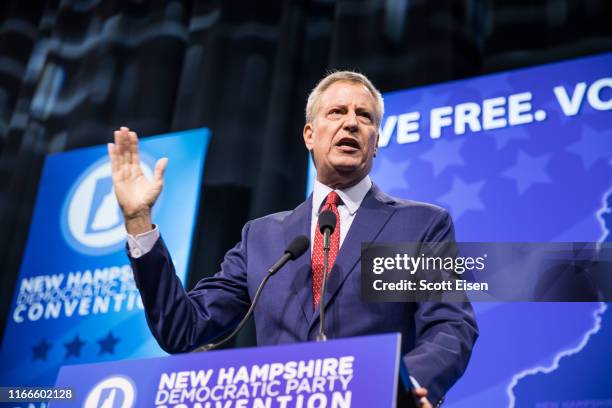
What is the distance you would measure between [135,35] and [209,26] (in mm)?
542

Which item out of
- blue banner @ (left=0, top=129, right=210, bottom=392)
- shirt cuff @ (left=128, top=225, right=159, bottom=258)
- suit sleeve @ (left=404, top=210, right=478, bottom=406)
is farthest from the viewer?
blue banner @ (left=0, top=129, right=210, bottom=392)

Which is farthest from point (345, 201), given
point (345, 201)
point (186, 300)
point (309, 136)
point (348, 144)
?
point (186, 300)

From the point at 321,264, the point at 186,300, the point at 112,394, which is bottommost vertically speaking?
the point at 112,394

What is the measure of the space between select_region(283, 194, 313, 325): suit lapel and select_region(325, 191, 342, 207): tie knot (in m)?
A: 0.05

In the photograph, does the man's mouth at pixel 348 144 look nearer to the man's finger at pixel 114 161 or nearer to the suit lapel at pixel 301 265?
the suit lapel at pixel 301 265

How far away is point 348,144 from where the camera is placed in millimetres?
1996

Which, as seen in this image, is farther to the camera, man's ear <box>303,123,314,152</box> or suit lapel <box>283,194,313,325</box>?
man's ear <box>303,123,314,152</box>

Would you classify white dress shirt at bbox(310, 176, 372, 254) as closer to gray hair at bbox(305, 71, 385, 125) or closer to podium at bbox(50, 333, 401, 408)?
gray hair at bbox(305, 71, 385, 125)

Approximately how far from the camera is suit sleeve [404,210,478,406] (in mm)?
1372

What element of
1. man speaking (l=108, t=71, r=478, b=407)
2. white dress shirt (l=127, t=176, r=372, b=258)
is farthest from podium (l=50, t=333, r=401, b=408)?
white dress shirt (l=127, t=176, r=372, b=258)

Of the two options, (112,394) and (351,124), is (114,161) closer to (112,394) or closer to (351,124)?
(112,394)

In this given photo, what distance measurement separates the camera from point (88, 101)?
4246 millimetres

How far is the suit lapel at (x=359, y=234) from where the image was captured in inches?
66.3

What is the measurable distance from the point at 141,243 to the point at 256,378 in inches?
18.6
